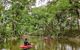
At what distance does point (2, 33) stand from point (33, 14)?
17.2 metres

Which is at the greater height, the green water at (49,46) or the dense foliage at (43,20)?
the dense foliage at (43,20)

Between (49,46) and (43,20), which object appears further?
(43,20)

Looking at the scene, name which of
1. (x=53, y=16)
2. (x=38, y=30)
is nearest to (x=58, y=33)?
(x=53, y=16)

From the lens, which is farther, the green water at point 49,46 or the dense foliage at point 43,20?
the dense foliage at point 43,20

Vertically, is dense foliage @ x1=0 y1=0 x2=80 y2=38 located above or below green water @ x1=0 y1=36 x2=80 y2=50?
above

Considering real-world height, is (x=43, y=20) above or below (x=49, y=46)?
above

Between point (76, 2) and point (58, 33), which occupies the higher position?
point (76, 2)

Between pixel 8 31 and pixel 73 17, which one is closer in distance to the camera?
pixel 8 31

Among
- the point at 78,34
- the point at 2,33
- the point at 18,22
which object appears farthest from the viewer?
the point at 18,22

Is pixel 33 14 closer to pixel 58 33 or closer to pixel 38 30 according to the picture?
pixel 38 30

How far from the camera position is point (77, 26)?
4419cm

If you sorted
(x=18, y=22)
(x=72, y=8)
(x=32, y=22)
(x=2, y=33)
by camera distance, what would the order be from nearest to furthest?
(x=2, y=33) < (x=72, y=8) < (x=18, y=22) < (x=32, y=22)

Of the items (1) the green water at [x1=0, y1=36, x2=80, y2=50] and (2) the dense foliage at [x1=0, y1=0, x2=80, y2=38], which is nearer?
(1) the green water at [x1=0, y1=36, x2=80, y2=50]

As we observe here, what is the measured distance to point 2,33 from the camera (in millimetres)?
36281
